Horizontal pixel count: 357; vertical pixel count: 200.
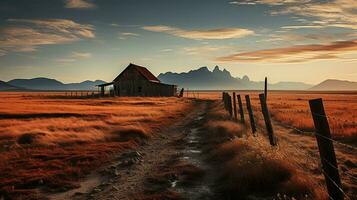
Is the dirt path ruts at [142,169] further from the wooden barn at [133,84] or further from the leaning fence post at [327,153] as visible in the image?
the wooden barn at [133,84]

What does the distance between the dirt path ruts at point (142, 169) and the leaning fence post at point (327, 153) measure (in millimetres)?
3472

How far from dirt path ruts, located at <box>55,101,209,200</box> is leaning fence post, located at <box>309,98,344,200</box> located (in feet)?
11.4

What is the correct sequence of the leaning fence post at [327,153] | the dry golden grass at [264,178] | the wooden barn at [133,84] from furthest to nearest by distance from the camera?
the wooden barn at [133,84] → the dry golden grass at [264,178] → the leaning fence post at [327,153]

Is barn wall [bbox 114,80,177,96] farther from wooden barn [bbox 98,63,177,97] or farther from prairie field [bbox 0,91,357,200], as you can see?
prairie field [bbox 0,91,357,200]

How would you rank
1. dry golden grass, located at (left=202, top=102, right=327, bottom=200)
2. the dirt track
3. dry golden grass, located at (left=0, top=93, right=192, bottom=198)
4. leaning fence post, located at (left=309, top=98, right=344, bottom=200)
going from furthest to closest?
dry golden grass, located at (left=0, top=93, right=192, bottom=198) < the dirt track < dry golden grass, located at (left=202, top=102, right=327, bottom=200) < leaning fence post, located at (left=309, top=98, right=344, bottom=200)

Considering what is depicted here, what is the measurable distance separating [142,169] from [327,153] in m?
6.51

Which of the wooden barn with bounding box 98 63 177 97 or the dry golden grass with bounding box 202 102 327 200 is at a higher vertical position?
the wooden barn with bounding box 98 63 177 97

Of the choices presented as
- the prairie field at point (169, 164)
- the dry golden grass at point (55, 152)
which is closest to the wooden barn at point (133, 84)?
the dry golden grass at point (55, 152)

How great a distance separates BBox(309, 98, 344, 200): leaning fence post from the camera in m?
6.07

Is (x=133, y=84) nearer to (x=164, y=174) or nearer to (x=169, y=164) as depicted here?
(x=169, y=164)

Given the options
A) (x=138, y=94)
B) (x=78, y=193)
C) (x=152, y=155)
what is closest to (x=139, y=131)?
(x=152, y=155)

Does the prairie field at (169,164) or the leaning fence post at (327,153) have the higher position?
the leaning fence post at (327,153)

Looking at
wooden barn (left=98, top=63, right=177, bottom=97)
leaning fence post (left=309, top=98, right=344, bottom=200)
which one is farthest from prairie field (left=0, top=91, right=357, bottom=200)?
wooden barn (left=98, top=63, right=177, bottom=97)

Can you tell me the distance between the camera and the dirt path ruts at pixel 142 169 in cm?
Result: 864
